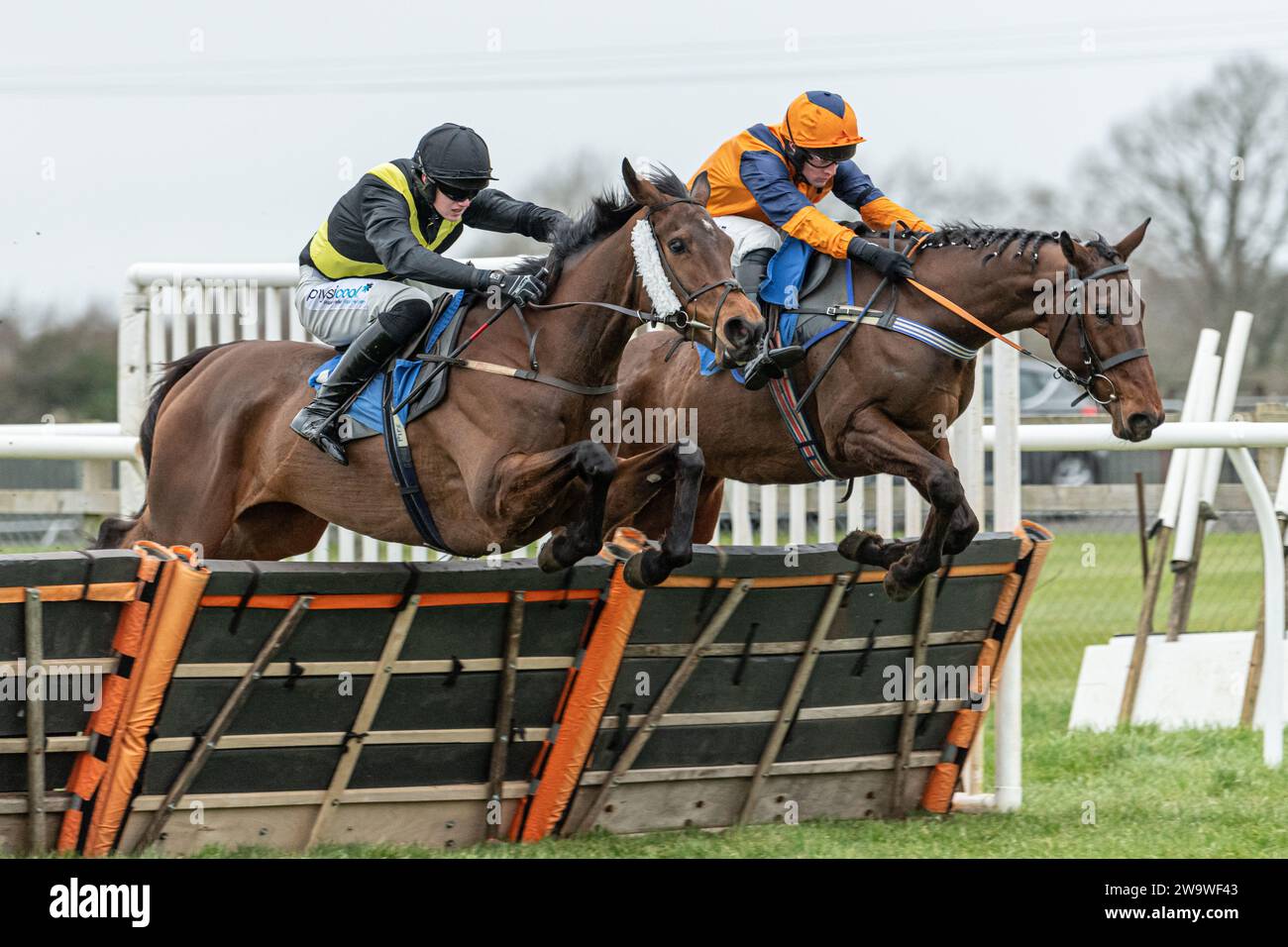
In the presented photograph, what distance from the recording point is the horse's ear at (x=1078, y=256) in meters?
5.92

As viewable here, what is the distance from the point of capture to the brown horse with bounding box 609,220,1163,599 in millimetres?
5828

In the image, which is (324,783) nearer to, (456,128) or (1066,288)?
(456,128)

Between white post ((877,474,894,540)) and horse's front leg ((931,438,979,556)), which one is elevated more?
horse's front leg ((931,438,979,556))

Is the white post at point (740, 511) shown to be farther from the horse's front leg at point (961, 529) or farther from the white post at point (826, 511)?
the horse's front leg at point (961, 529)

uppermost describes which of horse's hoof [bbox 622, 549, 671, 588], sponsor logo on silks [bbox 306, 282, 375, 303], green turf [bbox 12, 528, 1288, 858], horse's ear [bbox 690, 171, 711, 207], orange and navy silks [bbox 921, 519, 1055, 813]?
horse's ear [bbox 690, 171, 711, 207]

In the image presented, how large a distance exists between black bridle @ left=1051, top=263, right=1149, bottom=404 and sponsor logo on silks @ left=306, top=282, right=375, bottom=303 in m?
2.45

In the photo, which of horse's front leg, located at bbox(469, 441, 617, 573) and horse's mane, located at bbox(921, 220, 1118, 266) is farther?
horse's mane, located at bbox(921, 220, 1118, 266)

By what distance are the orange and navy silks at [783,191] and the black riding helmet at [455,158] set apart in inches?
43.3

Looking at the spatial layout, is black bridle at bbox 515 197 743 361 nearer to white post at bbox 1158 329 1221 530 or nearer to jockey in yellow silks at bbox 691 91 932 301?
jockey in yellow silks at bbox 691 91 932 301

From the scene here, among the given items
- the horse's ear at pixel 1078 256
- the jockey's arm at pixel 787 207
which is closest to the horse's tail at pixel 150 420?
the jockey's arm at pixel 787 207

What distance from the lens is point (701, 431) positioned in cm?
658

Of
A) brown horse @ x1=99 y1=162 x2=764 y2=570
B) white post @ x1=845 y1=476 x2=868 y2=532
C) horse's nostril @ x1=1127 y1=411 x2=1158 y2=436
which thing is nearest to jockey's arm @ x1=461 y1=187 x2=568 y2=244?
brown horse @ x1=99 y1=162 x2=764 y2=570

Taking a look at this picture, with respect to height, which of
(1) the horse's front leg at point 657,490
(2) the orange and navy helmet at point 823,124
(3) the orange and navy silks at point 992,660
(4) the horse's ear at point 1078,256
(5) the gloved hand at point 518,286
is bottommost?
(3) the orange and navy silks at point 992,660
